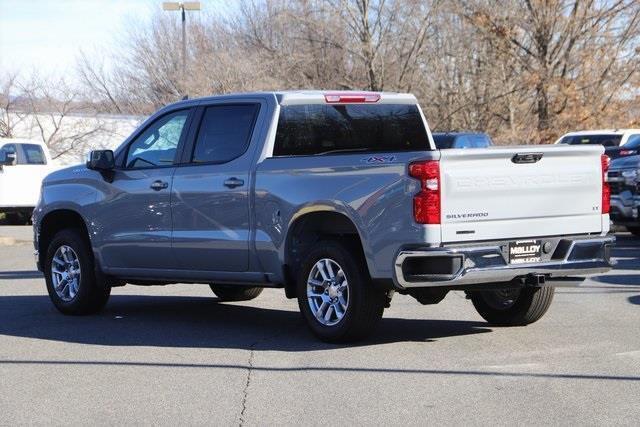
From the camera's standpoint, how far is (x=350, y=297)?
28.6ft

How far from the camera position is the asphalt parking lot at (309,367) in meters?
6.65

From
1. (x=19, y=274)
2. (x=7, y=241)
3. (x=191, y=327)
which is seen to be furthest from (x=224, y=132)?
(x=7, y=241)

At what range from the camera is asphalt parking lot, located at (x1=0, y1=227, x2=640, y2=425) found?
262 inches

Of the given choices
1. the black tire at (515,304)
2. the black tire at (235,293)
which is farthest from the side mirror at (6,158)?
the black tire at (515,304)

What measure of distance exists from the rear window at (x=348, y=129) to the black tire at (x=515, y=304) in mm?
1515

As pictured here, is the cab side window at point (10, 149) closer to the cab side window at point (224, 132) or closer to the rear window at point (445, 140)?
the rear window at point (445, 140)

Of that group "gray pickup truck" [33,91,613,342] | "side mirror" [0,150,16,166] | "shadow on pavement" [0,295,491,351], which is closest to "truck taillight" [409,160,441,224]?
"gray pickup truck" [33,91,613,342]

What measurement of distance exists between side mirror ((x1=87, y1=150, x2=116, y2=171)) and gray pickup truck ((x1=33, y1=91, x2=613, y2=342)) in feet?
0.06

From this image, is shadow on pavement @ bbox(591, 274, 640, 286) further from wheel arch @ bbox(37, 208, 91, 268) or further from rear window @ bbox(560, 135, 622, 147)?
rear window @ bbox(560, 135, 622, 147)

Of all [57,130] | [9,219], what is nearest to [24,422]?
[9,219]

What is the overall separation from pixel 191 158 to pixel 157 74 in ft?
116

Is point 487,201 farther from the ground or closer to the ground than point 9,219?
farther from the ground

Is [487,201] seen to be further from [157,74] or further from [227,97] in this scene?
[157,74]

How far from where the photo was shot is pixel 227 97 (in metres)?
10.1
